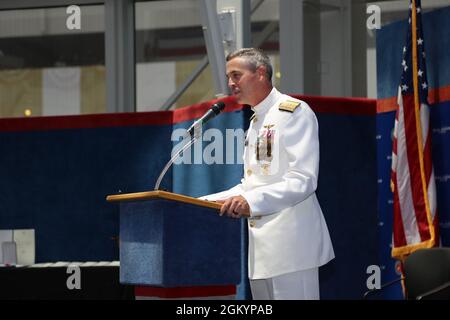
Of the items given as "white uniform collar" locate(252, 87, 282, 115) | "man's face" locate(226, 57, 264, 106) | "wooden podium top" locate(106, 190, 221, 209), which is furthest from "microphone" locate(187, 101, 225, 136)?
"wooden podium top" locate(106, 190, 221, 209)

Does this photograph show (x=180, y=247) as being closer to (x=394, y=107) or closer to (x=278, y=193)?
(x=278, y=193)

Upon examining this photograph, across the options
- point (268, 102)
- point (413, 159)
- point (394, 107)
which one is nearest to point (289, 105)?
point (268, 102)

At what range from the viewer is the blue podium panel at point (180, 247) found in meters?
3.87

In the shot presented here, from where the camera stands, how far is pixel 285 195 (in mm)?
4020

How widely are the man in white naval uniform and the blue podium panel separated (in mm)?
129

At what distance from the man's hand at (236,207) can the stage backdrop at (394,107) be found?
7.82 feet

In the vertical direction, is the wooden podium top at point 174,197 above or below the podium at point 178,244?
above

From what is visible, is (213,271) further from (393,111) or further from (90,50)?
(90,50)

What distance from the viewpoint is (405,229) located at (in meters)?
6.18

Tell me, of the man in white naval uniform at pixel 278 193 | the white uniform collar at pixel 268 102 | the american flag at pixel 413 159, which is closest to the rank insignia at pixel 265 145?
the man in white naval uniform at pixel 278 193

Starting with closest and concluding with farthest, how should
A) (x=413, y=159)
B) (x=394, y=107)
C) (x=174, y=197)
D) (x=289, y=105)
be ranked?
(x=174, y=197) < (x=289, y=105) < (x=413, y=159) < (x=394, y=107)

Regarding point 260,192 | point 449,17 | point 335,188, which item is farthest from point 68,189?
point 260,192

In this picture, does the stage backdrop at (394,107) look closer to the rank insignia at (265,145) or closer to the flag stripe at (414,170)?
the flag stripe at (414,170)

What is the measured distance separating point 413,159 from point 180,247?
103 inches
